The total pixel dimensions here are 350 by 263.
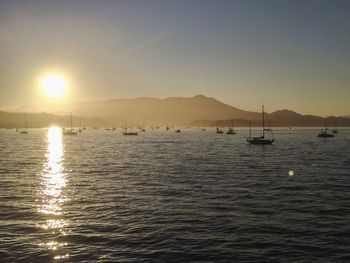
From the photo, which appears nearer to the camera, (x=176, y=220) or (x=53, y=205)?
(x=176, y=220)

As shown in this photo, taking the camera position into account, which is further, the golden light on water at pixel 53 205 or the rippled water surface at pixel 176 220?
the golden light on water at pixel 53 205

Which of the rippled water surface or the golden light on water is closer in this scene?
the rippled water surface

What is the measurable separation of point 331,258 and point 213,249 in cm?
693

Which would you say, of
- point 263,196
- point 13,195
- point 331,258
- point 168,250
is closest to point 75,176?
point 13,195

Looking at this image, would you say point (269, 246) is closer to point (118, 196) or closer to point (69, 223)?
point (69, 223)

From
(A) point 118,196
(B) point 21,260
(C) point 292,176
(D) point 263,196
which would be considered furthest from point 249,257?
(C) point 292,176

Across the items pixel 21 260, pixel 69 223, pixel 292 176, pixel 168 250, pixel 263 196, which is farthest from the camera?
pixel 292 176

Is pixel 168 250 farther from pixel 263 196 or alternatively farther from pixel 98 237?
pixel 263 196

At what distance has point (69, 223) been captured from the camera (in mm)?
31281

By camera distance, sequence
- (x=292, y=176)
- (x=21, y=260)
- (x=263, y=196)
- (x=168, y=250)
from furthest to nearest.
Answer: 1. (x=292, y=176)
2. (x=263, y=196)
3. (x=168, y=250)
4. (x=21, y=260)

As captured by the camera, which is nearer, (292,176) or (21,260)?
(21,260)

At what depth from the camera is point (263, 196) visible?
42531 millimetres

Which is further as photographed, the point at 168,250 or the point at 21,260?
the point at 168,250

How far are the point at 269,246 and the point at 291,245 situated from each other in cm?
146
